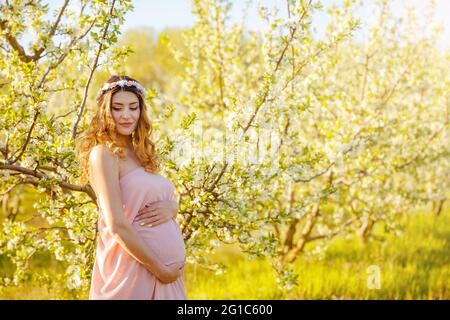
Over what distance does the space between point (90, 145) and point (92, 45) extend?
1017 mm

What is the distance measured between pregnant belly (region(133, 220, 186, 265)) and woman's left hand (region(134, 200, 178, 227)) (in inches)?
Result: 1.1

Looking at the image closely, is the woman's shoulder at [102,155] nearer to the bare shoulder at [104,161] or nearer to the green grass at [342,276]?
the bare shoulder at [104,161]

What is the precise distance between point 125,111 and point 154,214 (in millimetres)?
621

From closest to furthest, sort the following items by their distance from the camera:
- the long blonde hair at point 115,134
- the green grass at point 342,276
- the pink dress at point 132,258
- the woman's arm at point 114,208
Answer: the woman's arm at point 114,208, the pink dress at point 132,258, the long blonde hair at point 115,134, the green grass at point 342,276

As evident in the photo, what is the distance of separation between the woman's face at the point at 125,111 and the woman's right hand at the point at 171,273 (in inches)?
31.0

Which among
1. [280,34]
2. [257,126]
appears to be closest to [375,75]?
[280,34]

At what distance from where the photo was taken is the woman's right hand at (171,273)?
2934 millimetres

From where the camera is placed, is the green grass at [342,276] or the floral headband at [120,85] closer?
the floral headband at [120,85]

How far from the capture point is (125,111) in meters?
3.16

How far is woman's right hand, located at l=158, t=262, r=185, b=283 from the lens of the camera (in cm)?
293

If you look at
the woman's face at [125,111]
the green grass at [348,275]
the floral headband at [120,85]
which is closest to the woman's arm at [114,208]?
the woman's face at [125,111]

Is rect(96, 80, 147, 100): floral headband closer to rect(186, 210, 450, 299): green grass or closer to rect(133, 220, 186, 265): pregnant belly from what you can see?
rect(133, 220, 186, 265): pregnant belly

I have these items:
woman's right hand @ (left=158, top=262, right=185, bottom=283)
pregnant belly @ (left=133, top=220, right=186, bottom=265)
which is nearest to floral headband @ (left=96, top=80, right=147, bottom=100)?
pregnant belly @ (left=133, top=220, right=186, bottom=265)
